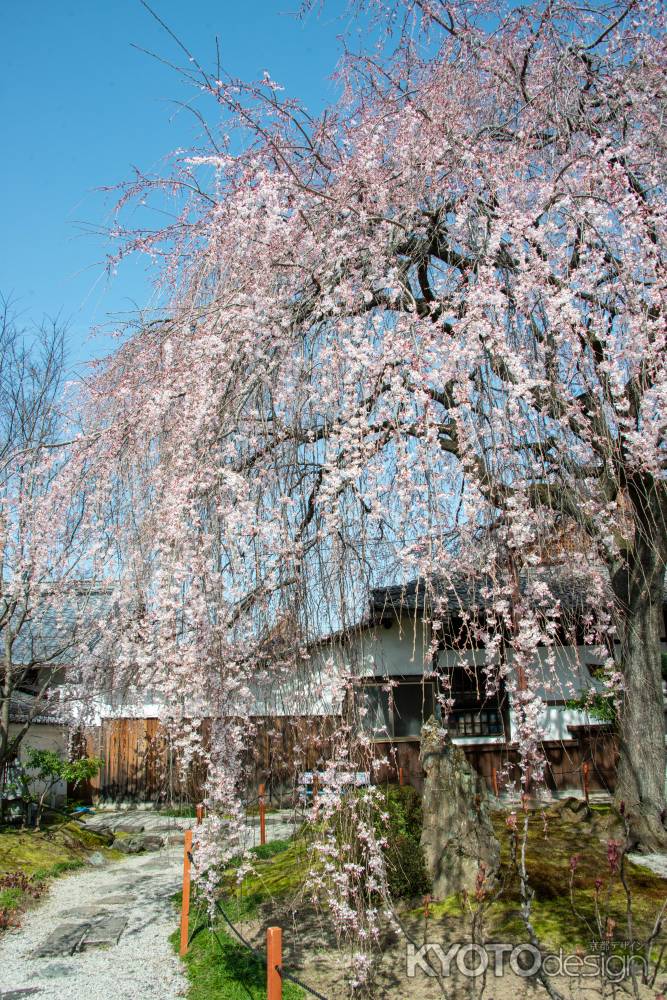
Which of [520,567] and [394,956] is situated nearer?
[520,567]

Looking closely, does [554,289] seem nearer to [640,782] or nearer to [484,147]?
[484,147]

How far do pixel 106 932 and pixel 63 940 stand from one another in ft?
1.07

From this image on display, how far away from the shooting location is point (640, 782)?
6.21m

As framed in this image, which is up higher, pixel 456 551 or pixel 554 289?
pixel 554 289

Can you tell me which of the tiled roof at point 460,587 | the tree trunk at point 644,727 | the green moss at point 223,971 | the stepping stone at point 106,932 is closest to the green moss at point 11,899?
the stepping stone at point 106,932

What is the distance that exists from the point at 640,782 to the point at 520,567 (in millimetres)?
4011

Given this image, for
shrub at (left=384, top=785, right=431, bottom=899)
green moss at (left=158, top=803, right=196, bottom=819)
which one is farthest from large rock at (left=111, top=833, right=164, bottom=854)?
shrub at (left=384, top=785, right=431, bottom=899)

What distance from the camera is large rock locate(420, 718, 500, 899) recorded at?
516cm

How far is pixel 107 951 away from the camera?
5.64 metres

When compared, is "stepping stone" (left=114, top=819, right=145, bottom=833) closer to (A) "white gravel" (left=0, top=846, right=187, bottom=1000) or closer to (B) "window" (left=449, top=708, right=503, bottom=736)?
(A) "white gravel" (left=0, top=846, right=187, bottom=1000)

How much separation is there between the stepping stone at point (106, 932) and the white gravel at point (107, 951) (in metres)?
0.06

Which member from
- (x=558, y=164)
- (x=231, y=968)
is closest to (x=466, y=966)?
(x=231, y=968)

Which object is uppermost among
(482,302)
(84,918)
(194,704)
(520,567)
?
(482,302)

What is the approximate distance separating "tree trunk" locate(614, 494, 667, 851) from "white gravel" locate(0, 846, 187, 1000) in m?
3.80
